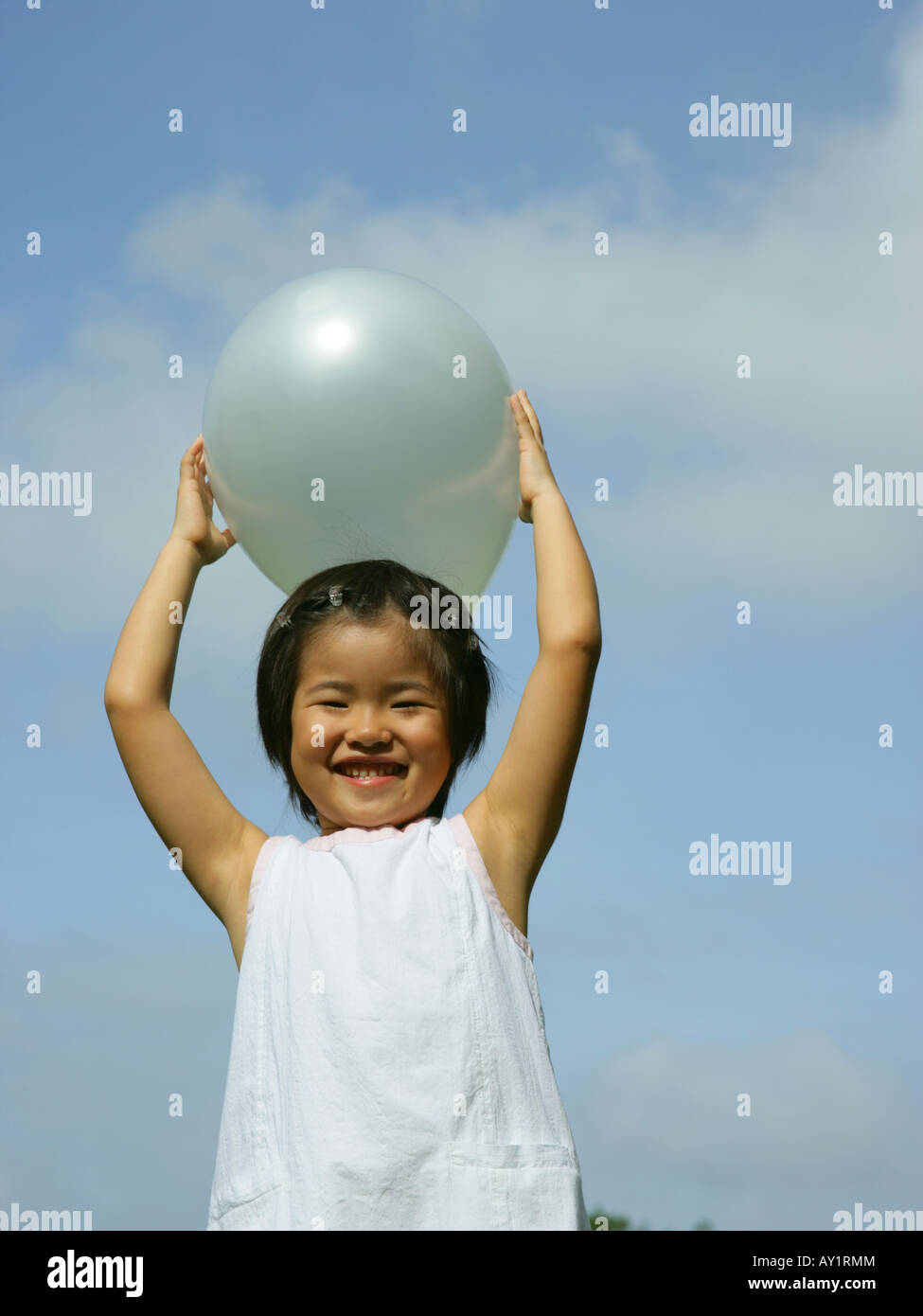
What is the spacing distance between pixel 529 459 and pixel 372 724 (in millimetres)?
766

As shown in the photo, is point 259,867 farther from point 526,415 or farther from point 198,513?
point 526,415

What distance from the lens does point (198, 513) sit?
11.6 feet

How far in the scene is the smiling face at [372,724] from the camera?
318cm

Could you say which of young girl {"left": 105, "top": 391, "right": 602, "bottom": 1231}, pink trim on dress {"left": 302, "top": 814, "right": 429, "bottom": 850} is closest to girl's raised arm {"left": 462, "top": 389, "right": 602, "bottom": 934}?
young girl {"left": 105, "top": 391, "right": 602, "bottom": 1231}

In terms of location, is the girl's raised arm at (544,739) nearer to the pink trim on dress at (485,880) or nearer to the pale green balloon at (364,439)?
the pink trim on dress at (485,880)

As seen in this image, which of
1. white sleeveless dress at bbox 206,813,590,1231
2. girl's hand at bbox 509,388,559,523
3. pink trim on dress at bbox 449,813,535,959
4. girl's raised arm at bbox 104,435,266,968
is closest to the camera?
white sleeveless dress at bbox 206,813,590,1231

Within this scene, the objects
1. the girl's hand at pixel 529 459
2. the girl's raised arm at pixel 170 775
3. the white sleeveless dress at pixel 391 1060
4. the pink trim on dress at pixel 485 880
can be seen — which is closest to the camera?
the white sleeveless dress at pixel 391 1060

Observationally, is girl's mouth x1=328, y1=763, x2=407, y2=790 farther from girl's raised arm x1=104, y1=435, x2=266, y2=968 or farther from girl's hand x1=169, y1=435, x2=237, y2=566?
girl's hand x1=169, y1=435, x2=237, y2=566

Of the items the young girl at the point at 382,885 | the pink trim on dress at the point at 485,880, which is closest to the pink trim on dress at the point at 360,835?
the young girl at the point at 382,885

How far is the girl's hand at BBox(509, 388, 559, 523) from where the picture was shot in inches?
135

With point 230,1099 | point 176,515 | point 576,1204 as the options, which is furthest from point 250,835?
point 576,1204

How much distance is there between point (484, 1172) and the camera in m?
2.76

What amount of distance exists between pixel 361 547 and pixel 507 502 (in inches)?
14.1
